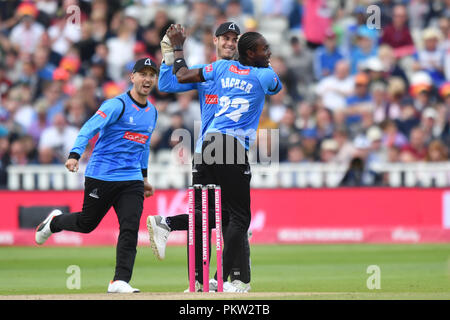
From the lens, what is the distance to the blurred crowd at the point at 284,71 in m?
21.1

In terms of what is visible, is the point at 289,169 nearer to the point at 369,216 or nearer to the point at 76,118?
the point at 369,216

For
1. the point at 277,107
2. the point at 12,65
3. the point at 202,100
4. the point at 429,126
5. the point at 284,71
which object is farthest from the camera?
the point at 12,65

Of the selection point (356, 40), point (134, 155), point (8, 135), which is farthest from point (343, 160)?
point (134, 155)

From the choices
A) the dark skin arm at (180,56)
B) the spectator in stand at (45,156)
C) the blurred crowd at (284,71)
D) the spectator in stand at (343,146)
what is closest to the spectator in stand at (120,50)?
the blurred crowd at (284,71)

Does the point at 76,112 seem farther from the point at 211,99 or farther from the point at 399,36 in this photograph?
the point at 211,99

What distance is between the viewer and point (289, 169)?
2048cm

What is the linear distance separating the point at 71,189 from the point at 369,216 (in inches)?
218

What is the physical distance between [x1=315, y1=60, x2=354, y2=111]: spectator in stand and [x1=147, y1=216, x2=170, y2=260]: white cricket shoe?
12.0 metres

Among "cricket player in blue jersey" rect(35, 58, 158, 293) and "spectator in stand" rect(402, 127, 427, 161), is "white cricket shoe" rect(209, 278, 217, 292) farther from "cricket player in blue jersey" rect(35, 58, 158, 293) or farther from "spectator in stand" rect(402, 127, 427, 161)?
"spectator in stand" rect(402, 127, 427, 161)

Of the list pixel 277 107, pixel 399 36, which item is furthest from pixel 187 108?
pixel 399 36

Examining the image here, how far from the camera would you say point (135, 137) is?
453 inches

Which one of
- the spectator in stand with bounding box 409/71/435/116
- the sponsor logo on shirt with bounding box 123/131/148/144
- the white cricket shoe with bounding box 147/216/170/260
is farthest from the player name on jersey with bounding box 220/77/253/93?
the spectator in stand with bounding box 409/71/435/116

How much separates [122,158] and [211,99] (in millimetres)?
1131

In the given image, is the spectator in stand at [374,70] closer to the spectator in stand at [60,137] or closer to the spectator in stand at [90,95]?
the spectator in stand at [90,95]
